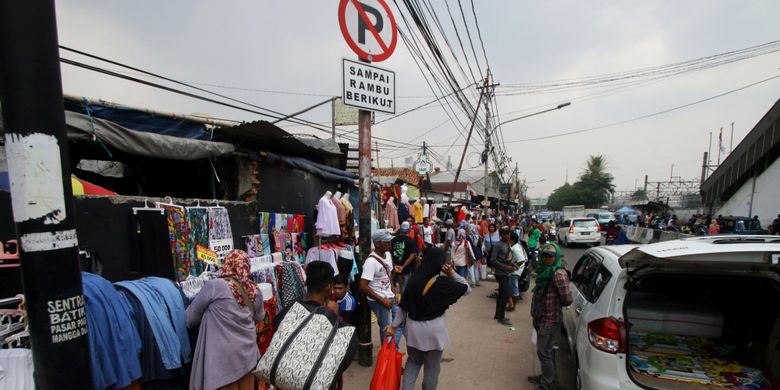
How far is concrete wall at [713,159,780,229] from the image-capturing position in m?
16.4

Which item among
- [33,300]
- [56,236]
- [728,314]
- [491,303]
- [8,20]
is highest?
[8,20]

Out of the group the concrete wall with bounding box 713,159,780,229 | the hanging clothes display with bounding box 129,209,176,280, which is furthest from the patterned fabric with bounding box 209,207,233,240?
the concrete wall with bounding box 713,159,780,229

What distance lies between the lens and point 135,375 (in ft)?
8.22

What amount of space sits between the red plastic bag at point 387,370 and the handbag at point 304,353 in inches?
37.7

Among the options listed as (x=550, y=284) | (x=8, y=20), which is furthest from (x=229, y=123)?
(x=550, y=284)

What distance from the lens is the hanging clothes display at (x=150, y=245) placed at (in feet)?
11.2

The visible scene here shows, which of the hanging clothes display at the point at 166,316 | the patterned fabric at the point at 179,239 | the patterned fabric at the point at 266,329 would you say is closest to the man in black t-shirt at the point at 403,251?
the patterned fabric at the point at 266,329

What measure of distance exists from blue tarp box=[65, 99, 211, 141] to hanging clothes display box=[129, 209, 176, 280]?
1133 millimetres

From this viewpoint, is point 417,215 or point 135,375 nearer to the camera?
point 135,375

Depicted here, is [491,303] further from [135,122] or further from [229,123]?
[135,122]

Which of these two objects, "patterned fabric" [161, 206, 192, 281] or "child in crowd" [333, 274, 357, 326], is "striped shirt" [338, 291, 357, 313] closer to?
"child in crowd" [333, 274, 357, 326]

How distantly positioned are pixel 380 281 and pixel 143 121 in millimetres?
3361

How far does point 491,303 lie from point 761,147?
718 inches

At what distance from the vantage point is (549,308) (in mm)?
4152
